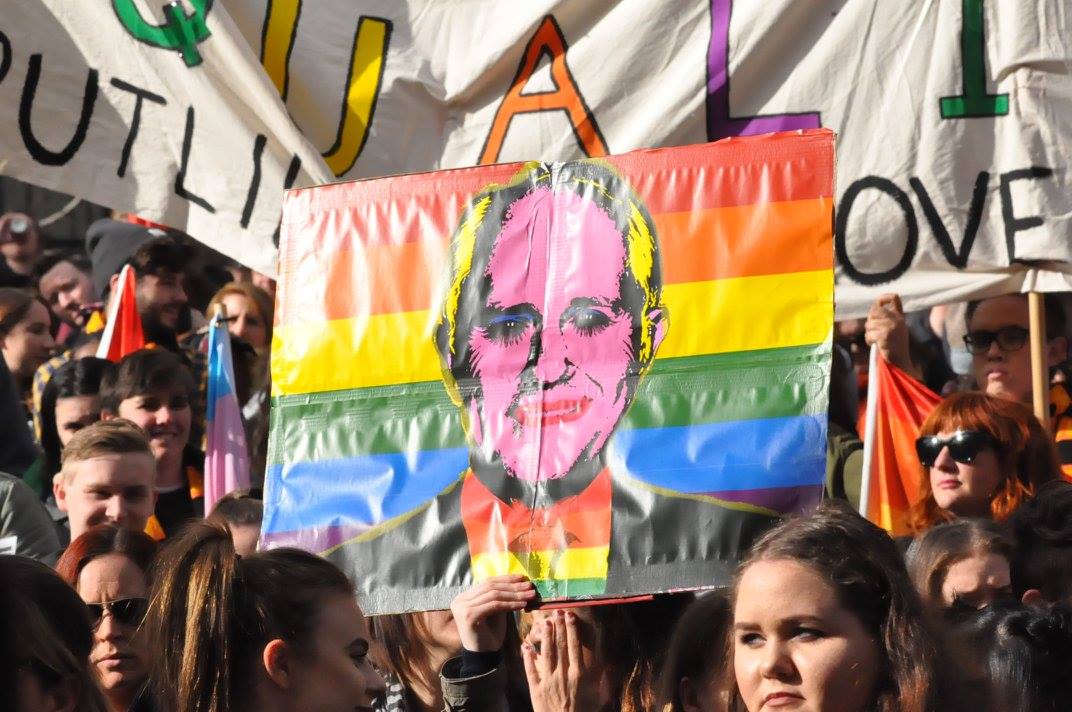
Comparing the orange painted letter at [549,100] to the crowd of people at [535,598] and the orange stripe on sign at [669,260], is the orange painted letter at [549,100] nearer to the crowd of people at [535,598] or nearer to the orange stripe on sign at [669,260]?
the crowd of people at [535,598]

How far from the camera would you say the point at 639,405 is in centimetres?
358

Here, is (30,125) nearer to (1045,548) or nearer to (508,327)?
(508,327)

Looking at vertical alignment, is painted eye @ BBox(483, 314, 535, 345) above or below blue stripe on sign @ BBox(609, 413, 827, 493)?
above

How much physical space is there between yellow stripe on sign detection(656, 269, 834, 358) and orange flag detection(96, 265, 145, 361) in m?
3.39

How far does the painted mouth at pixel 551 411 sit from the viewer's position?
143 inches

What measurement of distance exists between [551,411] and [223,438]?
7.34ft

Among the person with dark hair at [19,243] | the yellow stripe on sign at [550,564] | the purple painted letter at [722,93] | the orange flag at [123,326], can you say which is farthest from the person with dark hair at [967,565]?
the person with dark hair at [19,243]

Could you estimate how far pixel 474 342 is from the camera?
12.3 ft

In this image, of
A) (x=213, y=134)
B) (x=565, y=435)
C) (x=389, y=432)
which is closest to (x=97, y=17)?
→ (x=213, y=134)

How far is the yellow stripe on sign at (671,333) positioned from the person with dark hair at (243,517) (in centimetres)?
75

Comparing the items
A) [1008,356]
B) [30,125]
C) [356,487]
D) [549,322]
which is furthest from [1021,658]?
[30,125]

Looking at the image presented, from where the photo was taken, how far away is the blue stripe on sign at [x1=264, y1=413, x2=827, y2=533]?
3.42 meters

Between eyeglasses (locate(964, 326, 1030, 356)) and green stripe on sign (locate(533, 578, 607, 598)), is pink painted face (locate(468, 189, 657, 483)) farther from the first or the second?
eyeglasses (locate(964, 326, 1030, 356))

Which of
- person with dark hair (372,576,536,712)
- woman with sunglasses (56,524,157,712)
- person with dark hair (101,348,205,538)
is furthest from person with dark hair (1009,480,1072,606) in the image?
person with dark hair (101,348,205,538)
